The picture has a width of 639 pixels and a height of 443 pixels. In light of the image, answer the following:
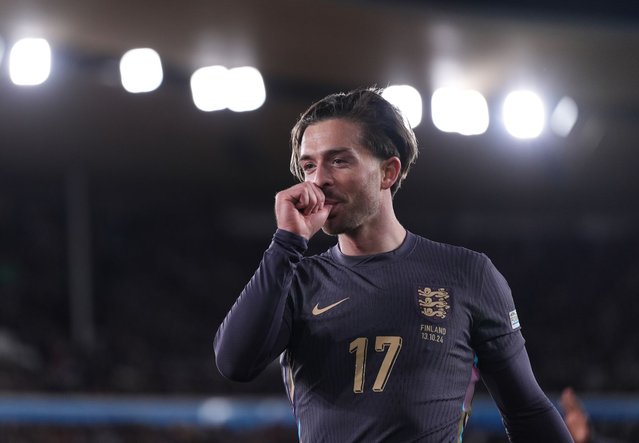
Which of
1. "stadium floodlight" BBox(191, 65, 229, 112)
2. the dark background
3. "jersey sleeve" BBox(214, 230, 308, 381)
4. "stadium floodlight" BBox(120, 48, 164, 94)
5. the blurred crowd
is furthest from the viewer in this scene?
the blurred crowd

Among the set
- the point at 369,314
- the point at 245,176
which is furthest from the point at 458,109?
the point at 369,314

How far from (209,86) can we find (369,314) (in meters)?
12.9

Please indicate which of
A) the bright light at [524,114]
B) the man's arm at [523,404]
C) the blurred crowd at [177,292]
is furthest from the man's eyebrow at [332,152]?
the bright light at [524,114]

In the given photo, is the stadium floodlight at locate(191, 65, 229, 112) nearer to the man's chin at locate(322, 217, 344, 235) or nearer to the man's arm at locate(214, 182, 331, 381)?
the man's chin at locate(322, 217, 344, 235)

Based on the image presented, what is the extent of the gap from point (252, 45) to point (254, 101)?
195 centimetres

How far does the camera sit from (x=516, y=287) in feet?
72.8

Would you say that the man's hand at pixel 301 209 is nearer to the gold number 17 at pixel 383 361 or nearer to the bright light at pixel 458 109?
Result: the gold number 17 at pixel 383 361

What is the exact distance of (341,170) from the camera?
243cm

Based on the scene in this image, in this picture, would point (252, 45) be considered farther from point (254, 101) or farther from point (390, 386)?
point (390, 386)

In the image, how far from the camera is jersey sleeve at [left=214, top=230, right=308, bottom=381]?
2240mm

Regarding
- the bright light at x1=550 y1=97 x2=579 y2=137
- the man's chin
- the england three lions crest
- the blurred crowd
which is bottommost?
the blurred crowd

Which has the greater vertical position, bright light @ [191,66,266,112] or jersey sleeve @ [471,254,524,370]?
bright light @ [191,66,266,112]

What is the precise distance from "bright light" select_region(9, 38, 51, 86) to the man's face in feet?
37.2

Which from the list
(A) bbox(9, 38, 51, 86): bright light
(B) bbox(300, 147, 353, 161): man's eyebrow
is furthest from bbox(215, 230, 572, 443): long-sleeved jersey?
(A) bbox(9, 38, 51, 86): bright light
